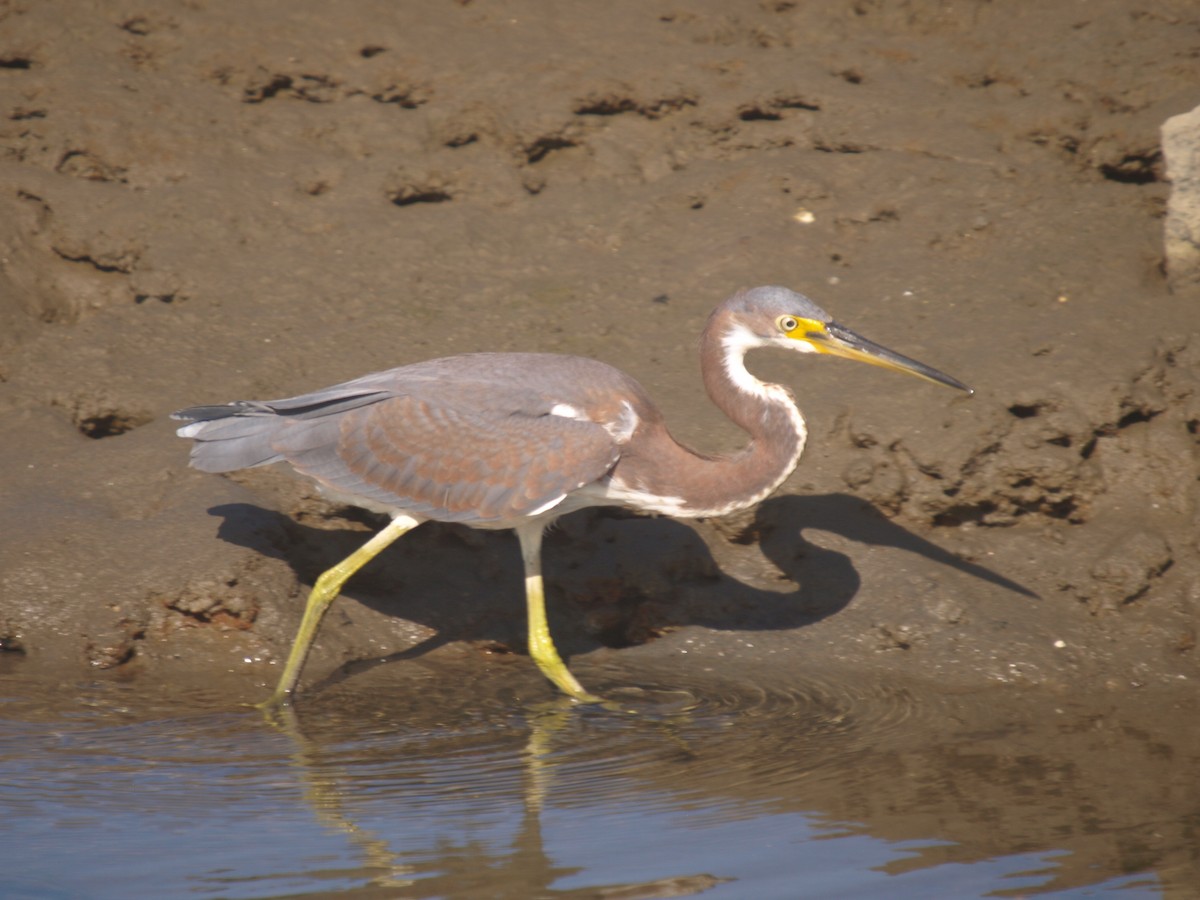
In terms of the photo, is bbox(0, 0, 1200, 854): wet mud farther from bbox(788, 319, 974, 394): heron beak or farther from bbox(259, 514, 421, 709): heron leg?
bbox(788, 319, 974, 394): heron beak

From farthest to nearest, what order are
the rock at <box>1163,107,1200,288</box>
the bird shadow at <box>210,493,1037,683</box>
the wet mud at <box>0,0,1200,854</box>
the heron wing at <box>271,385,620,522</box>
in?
1. the rock at <box>1163,107,1200,288</box>
2. the bird shadow at <box>210,493,1037,683</box>
3. the wet mud at <box>0,0,1200,854</box>
4. the heron wing at <box>271,385,620,522</box>

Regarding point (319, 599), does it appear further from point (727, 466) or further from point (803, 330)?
point (803, 330)

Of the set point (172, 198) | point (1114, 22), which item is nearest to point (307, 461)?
point (172, 198)

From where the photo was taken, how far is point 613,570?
620 cm

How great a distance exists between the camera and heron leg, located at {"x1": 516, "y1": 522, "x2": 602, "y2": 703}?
5.59 metres

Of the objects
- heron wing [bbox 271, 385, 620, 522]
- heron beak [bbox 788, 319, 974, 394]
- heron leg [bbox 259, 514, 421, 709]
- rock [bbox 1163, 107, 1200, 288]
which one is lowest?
heron leg [bbox 259, 514, 421, 709]

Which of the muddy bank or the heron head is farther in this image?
the muddy bank

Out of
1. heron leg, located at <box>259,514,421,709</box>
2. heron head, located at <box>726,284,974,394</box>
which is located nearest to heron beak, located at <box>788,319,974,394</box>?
heron head, located at <box>726,284,974,394</box>

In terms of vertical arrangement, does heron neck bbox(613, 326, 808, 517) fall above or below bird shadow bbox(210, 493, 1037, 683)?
above

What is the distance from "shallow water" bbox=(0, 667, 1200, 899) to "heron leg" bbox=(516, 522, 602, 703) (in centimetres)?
15

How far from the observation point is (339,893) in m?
3.84

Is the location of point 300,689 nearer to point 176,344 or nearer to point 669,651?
point 669,651

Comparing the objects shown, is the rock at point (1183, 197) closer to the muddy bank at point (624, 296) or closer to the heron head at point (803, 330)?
the muddy bank at point (624, 296)

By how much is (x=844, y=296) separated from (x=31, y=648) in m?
4.27
